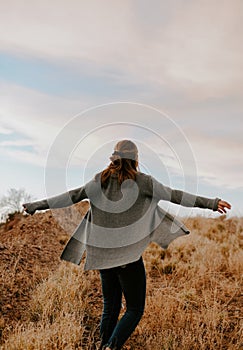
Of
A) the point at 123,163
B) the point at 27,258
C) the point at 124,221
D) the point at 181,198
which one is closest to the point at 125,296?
the point at 124,221

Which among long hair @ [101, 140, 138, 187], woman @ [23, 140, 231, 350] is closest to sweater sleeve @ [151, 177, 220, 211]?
woman @ [23, 140, 231, 350]

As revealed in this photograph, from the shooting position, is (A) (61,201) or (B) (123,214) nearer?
(B) (123,214)

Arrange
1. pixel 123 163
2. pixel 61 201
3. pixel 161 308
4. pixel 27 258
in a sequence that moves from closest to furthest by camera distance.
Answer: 1. pixel 123 163
2. pixel 61 201
3. pixel 161 308
4. pixel 27 258

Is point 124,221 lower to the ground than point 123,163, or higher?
lower

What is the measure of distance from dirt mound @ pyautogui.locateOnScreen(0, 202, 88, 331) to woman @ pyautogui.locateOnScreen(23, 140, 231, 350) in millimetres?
1147

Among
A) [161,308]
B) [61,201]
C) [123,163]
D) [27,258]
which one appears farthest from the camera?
[27,258]

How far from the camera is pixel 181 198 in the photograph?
355 centimetres

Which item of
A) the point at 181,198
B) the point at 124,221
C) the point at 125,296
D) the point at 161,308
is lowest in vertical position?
the point at 161,308

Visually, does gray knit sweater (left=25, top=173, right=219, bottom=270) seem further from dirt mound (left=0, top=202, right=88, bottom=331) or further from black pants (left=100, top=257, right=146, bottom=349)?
dirt mound (left=0, top=202, right=88, bottom=331)

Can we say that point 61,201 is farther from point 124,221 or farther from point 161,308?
point 161,308

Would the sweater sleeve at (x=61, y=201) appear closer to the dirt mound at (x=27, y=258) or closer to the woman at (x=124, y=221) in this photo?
the woman at (x=124, y=221)

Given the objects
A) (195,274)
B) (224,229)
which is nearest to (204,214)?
(224,229)

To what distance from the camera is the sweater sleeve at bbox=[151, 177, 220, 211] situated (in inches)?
138

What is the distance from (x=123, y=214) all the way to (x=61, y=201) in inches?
21.1
